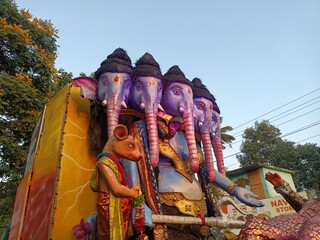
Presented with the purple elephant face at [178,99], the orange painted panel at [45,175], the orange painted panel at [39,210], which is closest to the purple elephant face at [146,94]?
the purple elephant face at [178,99]

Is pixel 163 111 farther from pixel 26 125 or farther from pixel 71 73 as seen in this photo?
pixel 71 73

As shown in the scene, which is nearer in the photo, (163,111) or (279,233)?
(279,233)

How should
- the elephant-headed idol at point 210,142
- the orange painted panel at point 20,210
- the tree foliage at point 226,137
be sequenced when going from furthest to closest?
the tree foliage at point 226,137 → the elephant-headed idol at point 210,142 → the orange painted panel at point 20,210

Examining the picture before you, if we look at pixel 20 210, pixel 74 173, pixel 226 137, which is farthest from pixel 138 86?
pixel 226 137

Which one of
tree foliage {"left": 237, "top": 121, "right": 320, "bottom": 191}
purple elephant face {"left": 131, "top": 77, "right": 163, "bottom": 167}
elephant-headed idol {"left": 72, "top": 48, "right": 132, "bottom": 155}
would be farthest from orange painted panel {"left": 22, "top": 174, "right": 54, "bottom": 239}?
tree foliage {"left": 237, "top": 121, "right": 320, "bottom": 191}

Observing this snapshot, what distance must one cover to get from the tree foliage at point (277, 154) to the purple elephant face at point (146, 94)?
61.0ft

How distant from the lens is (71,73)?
867 cm

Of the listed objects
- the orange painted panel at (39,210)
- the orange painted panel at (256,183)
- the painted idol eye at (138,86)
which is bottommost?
the orange painted panel at (39,210)

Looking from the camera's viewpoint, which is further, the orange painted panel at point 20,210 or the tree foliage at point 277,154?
the tree foliage at point 277,154

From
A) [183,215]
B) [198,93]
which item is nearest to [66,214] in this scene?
[183,215]

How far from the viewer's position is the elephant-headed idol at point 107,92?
3461mm

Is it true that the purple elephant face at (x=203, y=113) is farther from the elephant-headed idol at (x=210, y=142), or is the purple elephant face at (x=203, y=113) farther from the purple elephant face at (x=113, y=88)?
the purple elephant face at (x=113, y=88)

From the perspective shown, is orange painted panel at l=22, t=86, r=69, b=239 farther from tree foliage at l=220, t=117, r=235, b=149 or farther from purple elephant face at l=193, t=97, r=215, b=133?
tree foliage at l=220, t=117, r=235, b=149

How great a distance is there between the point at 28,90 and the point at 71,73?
2.02 metres
